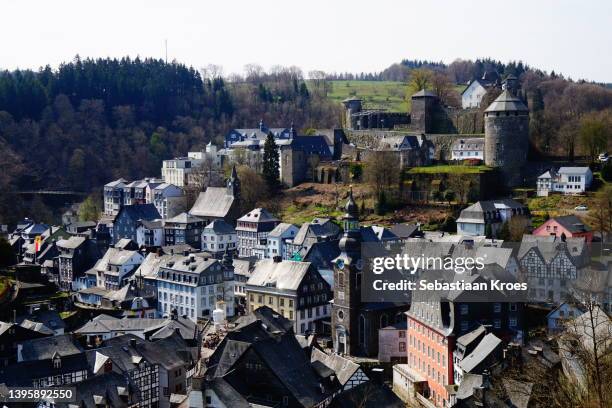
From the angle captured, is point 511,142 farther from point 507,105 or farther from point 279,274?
point 279,274

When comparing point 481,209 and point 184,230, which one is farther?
point 184,230

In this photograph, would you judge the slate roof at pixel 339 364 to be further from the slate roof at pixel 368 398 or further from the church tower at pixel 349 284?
the church tower at pixel 349 284

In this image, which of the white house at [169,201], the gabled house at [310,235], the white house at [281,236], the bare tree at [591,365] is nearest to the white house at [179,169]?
the white house at [169,201]

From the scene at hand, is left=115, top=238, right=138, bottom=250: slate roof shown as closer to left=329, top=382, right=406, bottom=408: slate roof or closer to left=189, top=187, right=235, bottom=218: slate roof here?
left=189, top=187, right=235, bottom=218: slate roof

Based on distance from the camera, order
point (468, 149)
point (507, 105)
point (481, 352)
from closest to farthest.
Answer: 1. point (481, 352)
2. point (507, 105)
3. point (468, 149)

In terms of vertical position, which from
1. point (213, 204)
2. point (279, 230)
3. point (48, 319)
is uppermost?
point (213, 204)

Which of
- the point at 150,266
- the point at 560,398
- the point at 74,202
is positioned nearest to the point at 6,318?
the point at 150,266

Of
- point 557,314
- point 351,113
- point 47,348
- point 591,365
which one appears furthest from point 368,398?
point 351,113

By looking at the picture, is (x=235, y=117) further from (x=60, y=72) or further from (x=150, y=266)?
(x=150, y=266)
